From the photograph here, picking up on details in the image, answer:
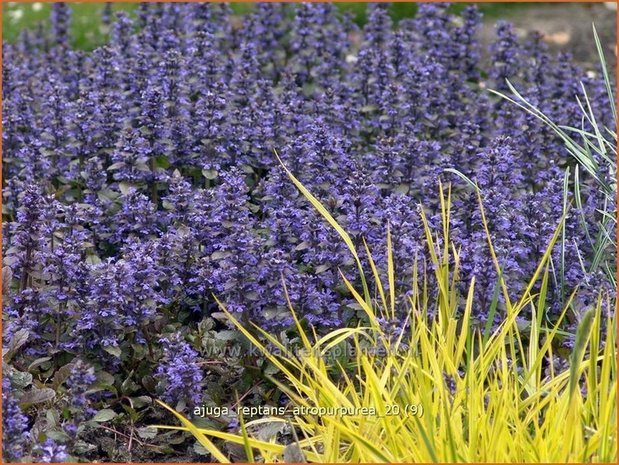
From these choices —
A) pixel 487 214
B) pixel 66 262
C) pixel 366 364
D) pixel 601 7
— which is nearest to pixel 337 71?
pixel 487 214

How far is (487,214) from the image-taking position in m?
4.93

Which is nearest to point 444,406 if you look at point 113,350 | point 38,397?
point 113,350

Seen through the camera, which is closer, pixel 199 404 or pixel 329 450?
pixel 329 450

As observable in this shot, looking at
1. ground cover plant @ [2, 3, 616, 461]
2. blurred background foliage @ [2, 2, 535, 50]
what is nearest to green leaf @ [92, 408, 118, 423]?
ground cover plant @ [2, 3, 616, 461]

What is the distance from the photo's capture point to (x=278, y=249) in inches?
186

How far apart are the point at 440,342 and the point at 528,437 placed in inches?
21.7

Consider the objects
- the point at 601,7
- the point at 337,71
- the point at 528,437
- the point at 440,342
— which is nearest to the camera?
the point at 528,437

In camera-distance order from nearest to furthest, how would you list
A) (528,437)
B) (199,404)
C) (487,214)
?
(528,437) < (199,404) < (487,214)

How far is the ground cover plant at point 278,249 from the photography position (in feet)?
13.7

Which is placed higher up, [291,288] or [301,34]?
[301,34]

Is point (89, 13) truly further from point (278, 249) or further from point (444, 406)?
point (444, 406)

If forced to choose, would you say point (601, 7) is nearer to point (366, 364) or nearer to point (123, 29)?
point (123, 29)

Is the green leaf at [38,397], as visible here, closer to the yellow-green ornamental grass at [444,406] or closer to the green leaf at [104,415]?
the green leaf at [104,415]

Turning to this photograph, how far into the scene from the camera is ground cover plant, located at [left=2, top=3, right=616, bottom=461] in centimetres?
417
